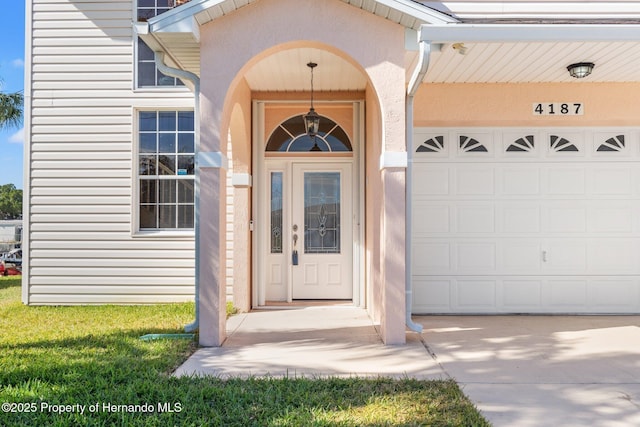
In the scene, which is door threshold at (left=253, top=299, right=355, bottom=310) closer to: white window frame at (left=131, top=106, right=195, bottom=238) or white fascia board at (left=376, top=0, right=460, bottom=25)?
white window frame at (left=131, top=106, right=195, bottom=238)

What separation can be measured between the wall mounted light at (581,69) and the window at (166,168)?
18.3 feet

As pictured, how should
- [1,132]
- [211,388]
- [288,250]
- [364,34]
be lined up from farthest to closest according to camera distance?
[1,132], [288,250], [364,34], [211,388]

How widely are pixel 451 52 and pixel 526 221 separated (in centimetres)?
273

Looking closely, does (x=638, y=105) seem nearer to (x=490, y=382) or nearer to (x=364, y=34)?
(x=364, y=34)

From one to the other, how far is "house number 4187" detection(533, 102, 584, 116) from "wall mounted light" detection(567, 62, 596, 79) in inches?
30.2

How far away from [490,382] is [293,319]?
10.0ft

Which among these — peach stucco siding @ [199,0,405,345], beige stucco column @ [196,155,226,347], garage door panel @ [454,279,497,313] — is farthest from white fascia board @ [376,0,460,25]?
garage door panel @ [454,279,497,313]

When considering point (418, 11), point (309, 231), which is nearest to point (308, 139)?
point (309, 231)

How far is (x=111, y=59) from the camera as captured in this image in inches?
305

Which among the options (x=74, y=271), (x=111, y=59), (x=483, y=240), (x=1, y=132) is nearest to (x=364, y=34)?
(x=483, y=240)

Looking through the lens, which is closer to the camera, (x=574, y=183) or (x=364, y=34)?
(x=364, y=34)

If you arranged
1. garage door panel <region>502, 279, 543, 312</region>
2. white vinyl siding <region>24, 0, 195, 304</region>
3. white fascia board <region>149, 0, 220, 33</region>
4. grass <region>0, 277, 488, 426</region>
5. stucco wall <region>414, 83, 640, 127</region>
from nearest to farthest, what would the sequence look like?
grass <region>0, 277, 488, 426</region>, white fascia board <region>149, 0, 220, 33</region>, stucco wall <region>414, 83, 640, 127</region>, garage door panel <region>502, 279, 543, 312</region>, white vinyl siding <region>24, 0, 195, 304</region>

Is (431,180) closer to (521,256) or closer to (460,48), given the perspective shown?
(521,256)

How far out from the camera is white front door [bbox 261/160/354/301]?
7.66 metres
